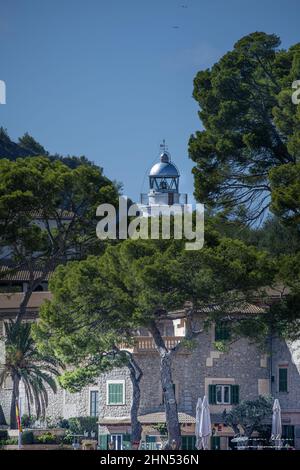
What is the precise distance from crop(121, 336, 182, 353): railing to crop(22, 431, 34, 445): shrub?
588cm

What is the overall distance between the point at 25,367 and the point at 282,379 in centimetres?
1141

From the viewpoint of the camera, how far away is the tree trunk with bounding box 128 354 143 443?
75.7 metres

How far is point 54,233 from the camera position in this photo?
80.9 metres

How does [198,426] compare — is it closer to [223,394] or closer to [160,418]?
[160,418]

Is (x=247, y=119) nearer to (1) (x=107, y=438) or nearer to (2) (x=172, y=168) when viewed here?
(1) (x=107, y=438)

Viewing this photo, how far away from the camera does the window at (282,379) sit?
78.1 metres

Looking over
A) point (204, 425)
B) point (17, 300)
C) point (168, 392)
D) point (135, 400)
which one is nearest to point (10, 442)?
point (135, 400)

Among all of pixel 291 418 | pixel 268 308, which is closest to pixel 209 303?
pixel 268 308

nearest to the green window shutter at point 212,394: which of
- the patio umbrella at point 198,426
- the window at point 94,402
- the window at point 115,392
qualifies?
the window at point 115,392

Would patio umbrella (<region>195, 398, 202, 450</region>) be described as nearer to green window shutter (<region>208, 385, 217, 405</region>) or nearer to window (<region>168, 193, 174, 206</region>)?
green window shutter (<region>208, 385, 217, 405</region>)

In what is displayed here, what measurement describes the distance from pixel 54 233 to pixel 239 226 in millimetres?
8853

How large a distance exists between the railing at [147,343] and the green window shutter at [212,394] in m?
3.20

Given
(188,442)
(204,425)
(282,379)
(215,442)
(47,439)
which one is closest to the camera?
(204,425)

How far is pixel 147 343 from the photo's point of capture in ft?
255
